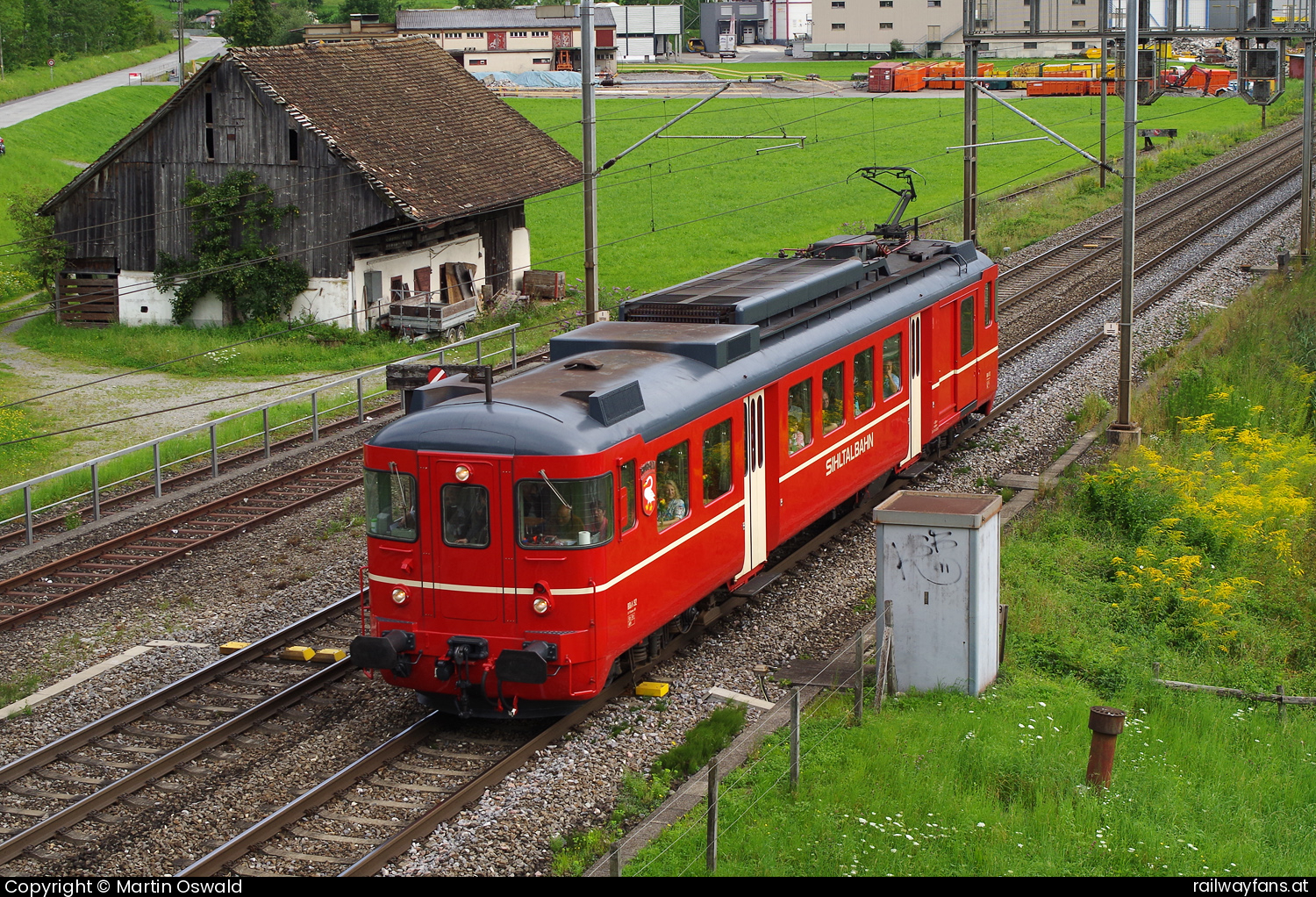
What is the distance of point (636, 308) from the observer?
1552 cm

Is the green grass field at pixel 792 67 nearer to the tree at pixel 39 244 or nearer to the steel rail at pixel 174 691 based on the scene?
the tree at pixel 39 244

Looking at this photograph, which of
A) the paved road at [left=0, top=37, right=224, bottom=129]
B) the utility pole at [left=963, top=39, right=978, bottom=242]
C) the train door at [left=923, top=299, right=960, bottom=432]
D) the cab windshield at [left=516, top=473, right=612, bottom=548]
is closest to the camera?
the cab windshield at [left=516, top=473, right=612, bottom=548]

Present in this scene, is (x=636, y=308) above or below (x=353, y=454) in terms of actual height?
above

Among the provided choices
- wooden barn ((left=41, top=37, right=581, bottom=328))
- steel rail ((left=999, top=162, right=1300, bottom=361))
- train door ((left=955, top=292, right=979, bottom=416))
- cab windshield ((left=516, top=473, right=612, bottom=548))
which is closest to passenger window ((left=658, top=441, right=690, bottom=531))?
cab windshield ((left=516, top=473, right=612, bottom=548))

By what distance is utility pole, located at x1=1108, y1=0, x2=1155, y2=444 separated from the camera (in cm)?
1891

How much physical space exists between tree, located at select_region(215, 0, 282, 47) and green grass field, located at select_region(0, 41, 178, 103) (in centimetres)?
720

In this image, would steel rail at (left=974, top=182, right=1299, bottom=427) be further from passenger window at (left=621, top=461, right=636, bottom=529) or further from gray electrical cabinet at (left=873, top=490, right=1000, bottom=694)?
passenger window at (left=621, top=461, right=636, bottom=529)

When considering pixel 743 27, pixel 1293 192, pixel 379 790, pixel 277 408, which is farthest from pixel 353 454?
pixel 743 27

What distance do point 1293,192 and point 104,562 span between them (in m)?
37.8

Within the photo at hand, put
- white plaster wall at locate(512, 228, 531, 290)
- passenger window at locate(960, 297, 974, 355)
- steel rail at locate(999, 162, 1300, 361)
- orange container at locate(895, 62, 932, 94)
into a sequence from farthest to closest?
orange container at locate(895, 62, 932, 94) → white plaster wall at locate(512, 228, 531, 290) → steel rail at locate(999, 162, 1300, 361) → passenger window at locate(960, 297, 974, 355)

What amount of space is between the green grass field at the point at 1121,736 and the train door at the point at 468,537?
7.70 ft

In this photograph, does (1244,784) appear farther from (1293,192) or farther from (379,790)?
(1293,192)

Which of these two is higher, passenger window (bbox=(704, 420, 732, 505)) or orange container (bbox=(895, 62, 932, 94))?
orange container (bbox=(895, 62, 932, 94))

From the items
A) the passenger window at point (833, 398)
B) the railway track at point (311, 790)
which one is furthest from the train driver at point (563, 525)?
the passenger window at point (833, 398)
